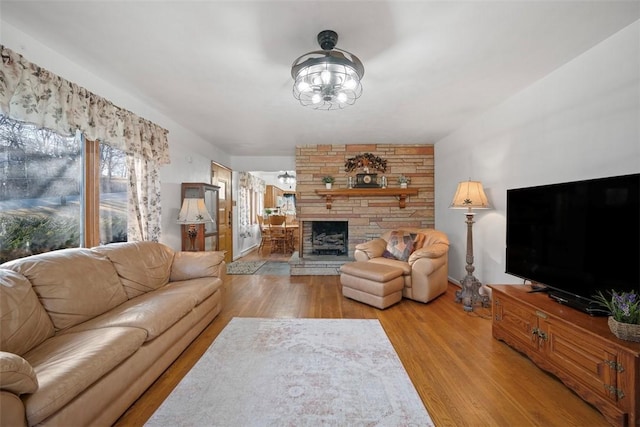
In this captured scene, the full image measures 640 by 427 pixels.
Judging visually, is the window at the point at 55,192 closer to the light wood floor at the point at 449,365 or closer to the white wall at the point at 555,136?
the light wood floor at the point at 449,365

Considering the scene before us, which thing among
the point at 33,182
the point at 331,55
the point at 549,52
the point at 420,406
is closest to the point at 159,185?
the point at 33,182

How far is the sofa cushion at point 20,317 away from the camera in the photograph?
1.39 meters

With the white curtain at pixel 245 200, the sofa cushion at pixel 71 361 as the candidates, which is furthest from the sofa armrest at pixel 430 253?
the white curtain at pixel 245 200

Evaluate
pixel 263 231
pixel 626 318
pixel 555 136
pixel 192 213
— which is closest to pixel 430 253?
pixel 555 136

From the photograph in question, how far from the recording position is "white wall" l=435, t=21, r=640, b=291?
6.21ft

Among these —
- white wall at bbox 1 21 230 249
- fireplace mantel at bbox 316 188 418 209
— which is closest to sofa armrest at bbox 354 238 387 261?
fireplace mantel at bbox 316 188 418 209

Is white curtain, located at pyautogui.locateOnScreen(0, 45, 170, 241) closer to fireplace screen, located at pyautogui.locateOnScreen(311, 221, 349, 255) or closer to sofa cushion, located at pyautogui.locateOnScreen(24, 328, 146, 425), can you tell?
sofa cushion, located at pyautogui.locateOnScreen(24, 328, 146, 425)

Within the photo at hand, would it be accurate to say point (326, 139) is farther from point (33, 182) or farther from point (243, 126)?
point (33, 182)

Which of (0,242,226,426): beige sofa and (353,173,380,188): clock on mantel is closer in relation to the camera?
(0,242,226,426): beige sofa

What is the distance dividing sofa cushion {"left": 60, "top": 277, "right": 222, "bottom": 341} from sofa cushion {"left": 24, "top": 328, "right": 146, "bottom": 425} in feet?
0.30

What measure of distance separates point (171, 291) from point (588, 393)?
121 inches

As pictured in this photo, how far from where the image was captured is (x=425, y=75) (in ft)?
8.14

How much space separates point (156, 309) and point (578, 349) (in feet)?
9.23

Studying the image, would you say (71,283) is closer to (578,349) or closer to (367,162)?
(578,349)
